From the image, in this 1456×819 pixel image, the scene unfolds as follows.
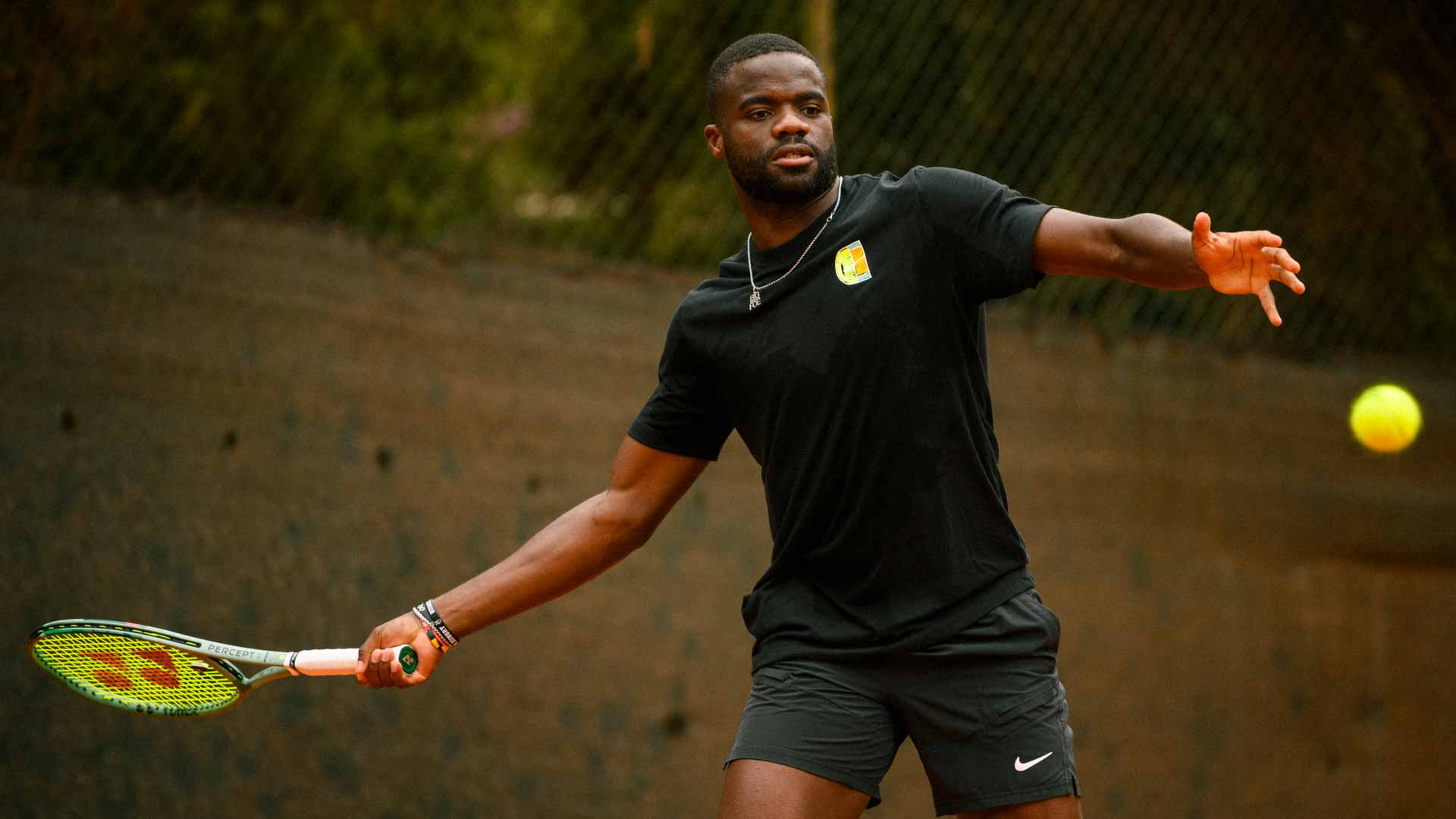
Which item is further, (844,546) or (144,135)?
(144,135)

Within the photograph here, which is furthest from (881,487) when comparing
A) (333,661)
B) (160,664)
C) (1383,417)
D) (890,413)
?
(1383,417)

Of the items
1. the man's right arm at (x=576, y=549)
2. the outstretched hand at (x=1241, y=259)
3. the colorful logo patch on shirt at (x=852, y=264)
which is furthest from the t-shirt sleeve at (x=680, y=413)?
the outstretched hand at (x=1241, y=259)

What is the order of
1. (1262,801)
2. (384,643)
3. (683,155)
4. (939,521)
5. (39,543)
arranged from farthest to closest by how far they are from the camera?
(1262,801) → (683,155) → (39,543) → (384,643) → (939,521)

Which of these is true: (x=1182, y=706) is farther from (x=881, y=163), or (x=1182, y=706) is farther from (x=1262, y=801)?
(x=881, y=163)

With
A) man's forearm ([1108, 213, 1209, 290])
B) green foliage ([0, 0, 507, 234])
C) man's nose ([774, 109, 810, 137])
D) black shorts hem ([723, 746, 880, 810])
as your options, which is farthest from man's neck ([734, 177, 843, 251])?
green foliage ([0, 0, 507, 234])

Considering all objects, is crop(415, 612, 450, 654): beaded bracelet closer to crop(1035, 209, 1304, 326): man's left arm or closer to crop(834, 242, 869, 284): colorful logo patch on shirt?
crop(834, 242, 869, 284): colorful logo patch on shirt

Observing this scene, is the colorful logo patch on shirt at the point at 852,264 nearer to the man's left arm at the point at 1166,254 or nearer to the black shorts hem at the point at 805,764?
the man's left arm at the point at 1166,254

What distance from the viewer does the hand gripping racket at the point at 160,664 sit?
3.23 meters

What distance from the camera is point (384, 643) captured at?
3.23 metres

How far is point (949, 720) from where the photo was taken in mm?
2936

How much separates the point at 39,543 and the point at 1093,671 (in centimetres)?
359

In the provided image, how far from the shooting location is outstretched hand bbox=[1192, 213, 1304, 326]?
251 centimetres

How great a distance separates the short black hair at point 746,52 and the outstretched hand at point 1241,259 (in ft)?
3.22

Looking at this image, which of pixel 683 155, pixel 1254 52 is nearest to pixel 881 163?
pixel 683 155
